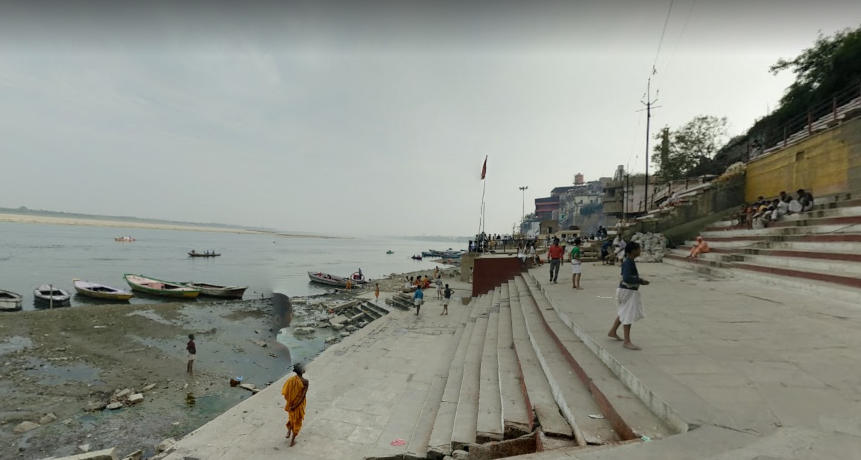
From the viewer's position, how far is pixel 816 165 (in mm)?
11578

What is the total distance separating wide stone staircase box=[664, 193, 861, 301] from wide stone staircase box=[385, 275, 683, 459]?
5849mm

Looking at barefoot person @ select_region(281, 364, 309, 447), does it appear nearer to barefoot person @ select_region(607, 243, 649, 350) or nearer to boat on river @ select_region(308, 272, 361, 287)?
barefoot person @ select_region(607, 243, 649, 350)

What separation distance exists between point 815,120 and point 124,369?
3460cm

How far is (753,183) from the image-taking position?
15.2 metres

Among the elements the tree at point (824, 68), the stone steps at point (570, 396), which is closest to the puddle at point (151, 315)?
the stone steps at point (570, 396)

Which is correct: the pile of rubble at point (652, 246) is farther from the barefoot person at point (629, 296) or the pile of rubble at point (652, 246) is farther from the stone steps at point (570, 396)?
the barefoot person at point (629, 296)

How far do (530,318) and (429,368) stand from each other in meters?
3.08

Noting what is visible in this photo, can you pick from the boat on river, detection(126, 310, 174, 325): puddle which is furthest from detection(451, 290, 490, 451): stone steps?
the boat on river

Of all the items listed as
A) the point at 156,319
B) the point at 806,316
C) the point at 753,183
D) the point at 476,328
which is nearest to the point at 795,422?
the point at 806,316

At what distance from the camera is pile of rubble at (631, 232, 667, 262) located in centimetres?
1430

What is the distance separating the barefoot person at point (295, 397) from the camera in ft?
17.5

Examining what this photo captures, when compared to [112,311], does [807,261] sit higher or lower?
higher

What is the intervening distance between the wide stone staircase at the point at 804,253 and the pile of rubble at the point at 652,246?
6.86 feet

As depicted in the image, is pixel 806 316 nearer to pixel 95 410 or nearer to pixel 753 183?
pixel 753 183
